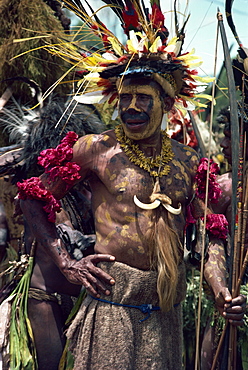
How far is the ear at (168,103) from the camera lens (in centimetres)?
336

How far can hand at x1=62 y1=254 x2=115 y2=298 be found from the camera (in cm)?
308

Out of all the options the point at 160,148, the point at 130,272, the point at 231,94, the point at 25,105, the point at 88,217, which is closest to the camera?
the point at 231,94

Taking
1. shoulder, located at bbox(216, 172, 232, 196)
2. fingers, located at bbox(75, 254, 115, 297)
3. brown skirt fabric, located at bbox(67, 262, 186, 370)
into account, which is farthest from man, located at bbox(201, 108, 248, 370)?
fingers, located at bbox(75, 254, 115, 297)

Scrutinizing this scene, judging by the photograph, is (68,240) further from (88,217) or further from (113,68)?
(113,68)

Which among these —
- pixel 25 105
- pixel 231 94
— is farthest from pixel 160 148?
pixel 25 105

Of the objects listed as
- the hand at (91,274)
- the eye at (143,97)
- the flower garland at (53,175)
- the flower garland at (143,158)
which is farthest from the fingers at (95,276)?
the eye at (143,97)

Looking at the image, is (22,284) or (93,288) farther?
(22,284)

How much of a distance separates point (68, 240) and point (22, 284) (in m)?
0.42

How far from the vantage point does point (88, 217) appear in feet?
13.5

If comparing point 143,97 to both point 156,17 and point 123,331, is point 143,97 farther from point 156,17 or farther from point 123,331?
point 123,331

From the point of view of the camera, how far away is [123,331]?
305 cm

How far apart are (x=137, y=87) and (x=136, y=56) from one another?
16cm

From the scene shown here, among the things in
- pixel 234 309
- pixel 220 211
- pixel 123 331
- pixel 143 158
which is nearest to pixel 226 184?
pixel 220 211

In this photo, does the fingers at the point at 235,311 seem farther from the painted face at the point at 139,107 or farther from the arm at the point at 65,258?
→ the painted face at the point at 139,107
